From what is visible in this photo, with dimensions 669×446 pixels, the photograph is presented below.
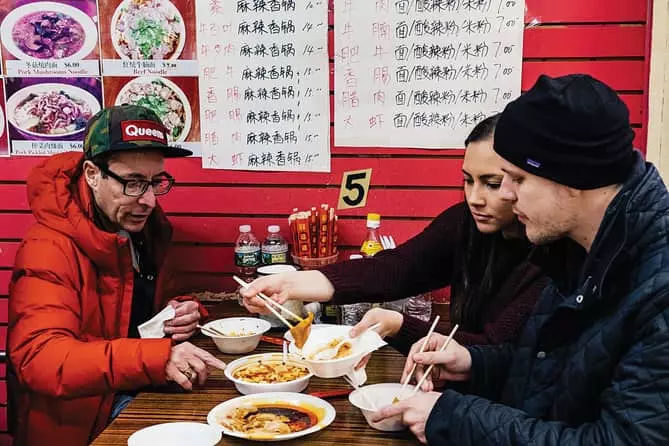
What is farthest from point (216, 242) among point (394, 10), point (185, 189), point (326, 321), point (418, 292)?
point (394, 10)

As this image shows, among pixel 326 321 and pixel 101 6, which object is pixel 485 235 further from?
pixel 101 6

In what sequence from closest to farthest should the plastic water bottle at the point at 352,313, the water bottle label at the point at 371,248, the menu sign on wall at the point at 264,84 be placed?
the plastic water bottle at the point at 352,313 < the water bottle label at the point at 371,248 < the menu sign on wall at the point at 264,84

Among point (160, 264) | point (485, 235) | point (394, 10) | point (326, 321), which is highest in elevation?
point (394, 10)

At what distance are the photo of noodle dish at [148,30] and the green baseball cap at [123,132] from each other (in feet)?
2.01

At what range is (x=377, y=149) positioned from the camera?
9.80ft

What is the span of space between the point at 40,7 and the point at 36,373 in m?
1.81

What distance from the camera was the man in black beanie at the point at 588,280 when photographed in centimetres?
127

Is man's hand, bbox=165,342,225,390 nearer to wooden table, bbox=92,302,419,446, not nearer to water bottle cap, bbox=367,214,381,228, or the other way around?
wooden table, bbox=92,302,419,446

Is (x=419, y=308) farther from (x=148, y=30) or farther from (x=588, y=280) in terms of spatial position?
(x=148, y=30)

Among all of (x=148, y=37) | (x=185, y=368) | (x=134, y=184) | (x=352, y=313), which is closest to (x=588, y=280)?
(x=185, y=368)

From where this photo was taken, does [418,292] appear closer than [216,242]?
Yes

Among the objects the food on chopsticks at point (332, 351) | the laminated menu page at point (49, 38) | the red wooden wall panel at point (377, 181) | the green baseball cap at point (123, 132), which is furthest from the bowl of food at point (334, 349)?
the laminated menu page at point (49, 38)

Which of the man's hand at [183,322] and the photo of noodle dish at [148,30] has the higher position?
the photo of noodle dish at [148,30]

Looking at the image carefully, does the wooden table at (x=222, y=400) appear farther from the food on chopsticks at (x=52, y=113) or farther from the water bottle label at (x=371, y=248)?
the food on chopsticks at (x=52, y=113)
